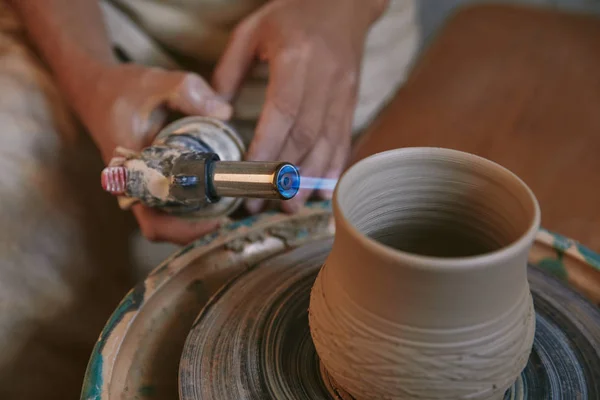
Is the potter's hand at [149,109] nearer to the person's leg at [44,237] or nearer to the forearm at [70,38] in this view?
the forearm at [70,38]

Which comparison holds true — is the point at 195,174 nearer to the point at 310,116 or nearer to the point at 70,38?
the point at 310,116

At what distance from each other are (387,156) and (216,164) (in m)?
0.24

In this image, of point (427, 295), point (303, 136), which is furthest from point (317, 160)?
point (427, 295)

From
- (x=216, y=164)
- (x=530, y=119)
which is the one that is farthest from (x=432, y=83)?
(x=216, y=164)

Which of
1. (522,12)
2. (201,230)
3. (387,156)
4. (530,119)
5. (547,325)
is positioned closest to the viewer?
(387,156)

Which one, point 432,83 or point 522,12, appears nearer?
point 432,83

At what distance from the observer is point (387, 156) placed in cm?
61

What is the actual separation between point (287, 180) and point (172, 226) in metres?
0.33

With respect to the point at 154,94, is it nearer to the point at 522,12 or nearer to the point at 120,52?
the point at 120,52

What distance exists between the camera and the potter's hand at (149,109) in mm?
924

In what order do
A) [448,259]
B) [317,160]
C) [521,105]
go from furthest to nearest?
[521,105], [317,160], [448,259]

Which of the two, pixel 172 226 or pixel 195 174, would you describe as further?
pixel 172 226

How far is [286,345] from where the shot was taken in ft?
2.32

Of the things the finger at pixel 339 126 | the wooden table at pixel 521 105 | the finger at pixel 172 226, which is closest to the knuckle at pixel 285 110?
the finger at pixel 339 126
